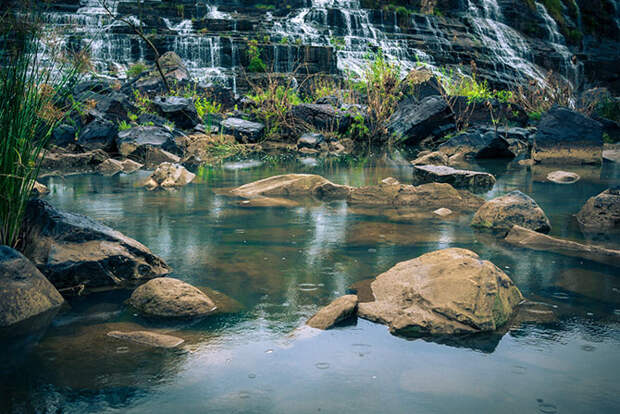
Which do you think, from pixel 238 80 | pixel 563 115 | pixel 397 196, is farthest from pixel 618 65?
pixel 397 196

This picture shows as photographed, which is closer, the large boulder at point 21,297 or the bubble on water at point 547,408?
the bubble on water at point 547,408

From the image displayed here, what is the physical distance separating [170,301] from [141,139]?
9.14 m

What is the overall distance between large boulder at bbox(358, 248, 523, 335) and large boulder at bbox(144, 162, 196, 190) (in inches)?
212

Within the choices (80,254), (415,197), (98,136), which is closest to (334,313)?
(80,254)

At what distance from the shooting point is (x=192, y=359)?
9.35 feet

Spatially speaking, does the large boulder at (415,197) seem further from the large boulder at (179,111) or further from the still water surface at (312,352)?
the large boulder at (179,111)

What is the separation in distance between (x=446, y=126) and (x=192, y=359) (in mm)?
12677

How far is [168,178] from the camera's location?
848 cm

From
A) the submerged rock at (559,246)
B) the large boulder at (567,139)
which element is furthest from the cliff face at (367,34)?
the submerged rock at (559,246)

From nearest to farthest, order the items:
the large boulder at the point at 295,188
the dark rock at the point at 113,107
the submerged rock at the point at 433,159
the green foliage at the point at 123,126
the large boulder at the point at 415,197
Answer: the large boulder at the point at 415,197, the large boulder at the point at 295,188, the submerged rock at the point at 433,159, the green foliage at the point at 123,126, the dark rock at the point at 113,107

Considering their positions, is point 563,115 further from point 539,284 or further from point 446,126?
point 539,284

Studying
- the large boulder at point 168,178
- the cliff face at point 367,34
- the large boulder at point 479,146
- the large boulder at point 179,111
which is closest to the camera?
the large boulder at point 168,178

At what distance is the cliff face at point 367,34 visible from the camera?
77.2 ft

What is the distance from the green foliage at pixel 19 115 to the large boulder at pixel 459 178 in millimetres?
5657
